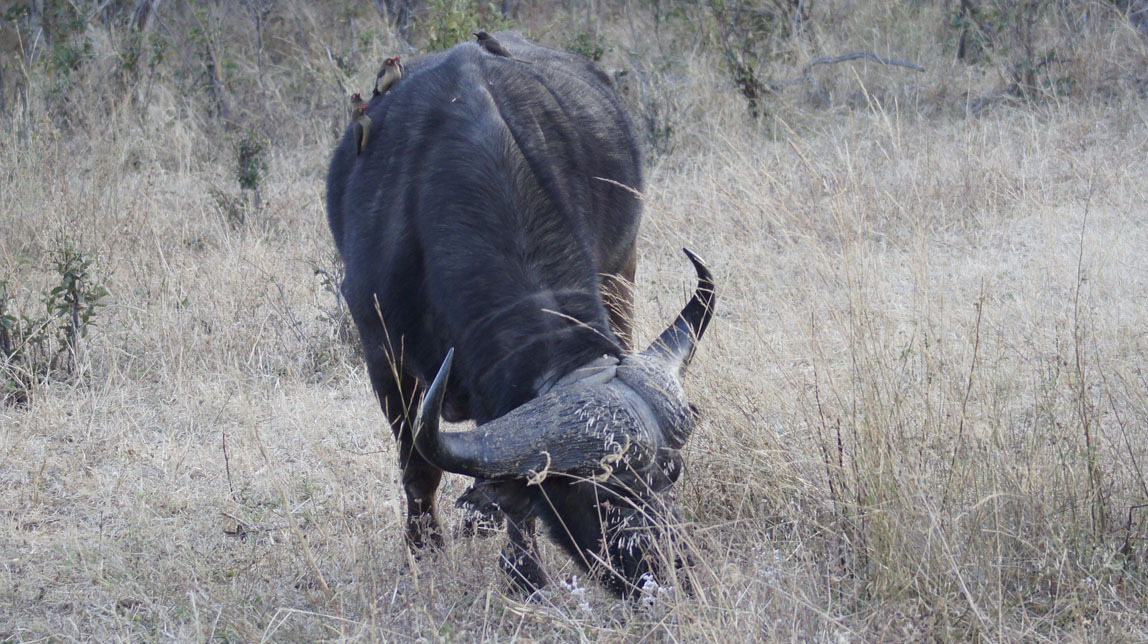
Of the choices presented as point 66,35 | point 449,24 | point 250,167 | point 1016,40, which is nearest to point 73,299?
point 250,167

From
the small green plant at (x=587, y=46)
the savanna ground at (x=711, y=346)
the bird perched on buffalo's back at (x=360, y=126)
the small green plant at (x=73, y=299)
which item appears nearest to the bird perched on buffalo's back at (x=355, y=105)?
the bird perched on buffalo's back at (x=360, y=126)

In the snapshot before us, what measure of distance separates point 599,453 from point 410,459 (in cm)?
120

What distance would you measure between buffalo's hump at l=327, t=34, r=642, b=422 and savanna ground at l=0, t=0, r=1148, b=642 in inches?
21.1

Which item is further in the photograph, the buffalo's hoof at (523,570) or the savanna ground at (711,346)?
the buffalo's hoof at (523,570)

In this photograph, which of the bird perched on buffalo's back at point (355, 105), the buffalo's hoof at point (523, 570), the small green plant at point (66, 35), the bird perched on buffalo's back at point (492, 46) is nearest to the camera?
the buffalo's hoof at point (523, 570)

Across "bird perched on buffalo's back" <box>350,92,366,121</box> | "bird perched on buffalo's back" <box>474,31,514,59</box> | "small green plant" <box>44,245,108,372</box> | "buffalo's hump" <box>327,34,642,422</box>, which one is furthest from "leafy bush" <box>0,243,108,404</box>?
"bird perched on buffalo's back" <box>474,31,514,59</box>

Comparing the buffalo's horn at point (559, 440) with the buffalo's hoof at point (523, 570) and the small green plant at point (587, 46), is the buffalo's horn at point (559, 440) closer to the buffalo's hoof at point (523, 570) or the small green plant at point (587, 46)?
the buffalo's hoof at point (523, 570)

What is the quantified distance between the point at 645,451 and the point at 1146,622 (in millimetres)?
1230

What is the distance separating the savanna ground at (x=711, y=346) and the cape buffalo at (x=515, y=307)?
250 millimetres

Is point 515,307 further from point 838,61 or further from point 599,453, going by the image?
point 838,61

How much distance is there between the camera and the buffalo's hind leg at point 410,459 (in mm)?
3396

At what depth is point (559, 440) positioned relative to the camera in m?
2.39

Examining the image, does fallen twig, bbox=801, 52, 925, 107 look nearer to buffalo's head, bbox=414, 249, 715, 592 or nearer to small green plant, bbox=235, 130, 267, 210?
small green plant, bbox=235, 130, 267, 210

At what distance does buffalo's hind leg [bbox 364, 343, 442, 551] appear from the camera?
340 cm
